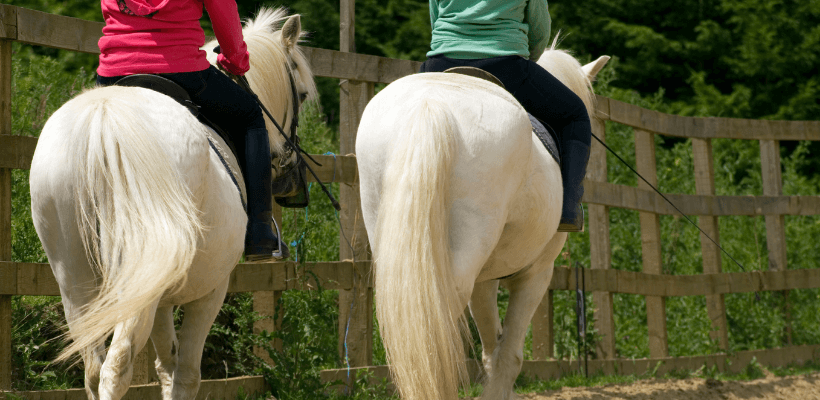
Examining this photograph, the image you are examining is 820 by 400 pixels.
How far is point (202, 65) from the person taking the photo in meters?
3.32

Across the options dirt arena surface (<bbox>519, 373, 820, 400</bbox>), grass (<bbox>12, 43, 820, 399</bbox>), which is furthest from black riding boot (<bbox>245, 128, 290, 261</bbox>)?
dirt arena surface (<bbox>519, 373, 820, 400</bbox>)

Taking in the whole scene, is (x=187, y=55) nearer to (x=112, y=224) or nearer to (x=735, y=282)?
(x=112, y=224)

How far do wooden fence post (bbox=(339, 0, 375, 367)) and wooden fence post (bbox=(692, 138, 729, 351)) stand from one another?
134 inches

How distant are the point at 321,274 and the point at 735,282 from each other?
3.93 meters

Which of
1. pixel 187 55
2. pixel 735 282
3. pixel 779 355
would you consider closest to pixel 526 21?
pixel 187 55

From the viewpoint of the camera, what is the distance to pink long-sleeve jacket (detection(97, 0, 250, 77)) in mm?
3135

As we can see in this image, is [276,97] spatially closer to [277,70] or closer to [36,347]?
[277,70]

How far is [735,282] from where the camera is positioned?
7.08 m

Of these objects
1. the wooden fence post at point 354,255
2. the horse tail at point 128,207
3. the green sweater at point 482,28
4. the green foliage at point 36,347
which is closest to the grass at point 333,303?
the green foliage at point 36,347

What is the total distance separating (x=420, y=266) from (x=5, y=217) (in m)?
2.08

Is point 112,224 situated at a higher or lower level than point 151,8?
lower

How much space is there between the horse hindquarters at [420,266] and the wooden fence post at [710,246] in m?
4.81

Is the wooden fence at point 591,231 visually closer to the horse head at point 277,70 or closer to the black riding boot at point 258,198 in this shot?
the horse head at point 277,70

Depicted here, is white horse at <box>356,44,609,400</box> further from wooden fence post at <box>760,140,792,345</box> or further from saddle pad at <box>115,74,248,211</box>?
wooden fence post at <box>760,140,792,345</box>
